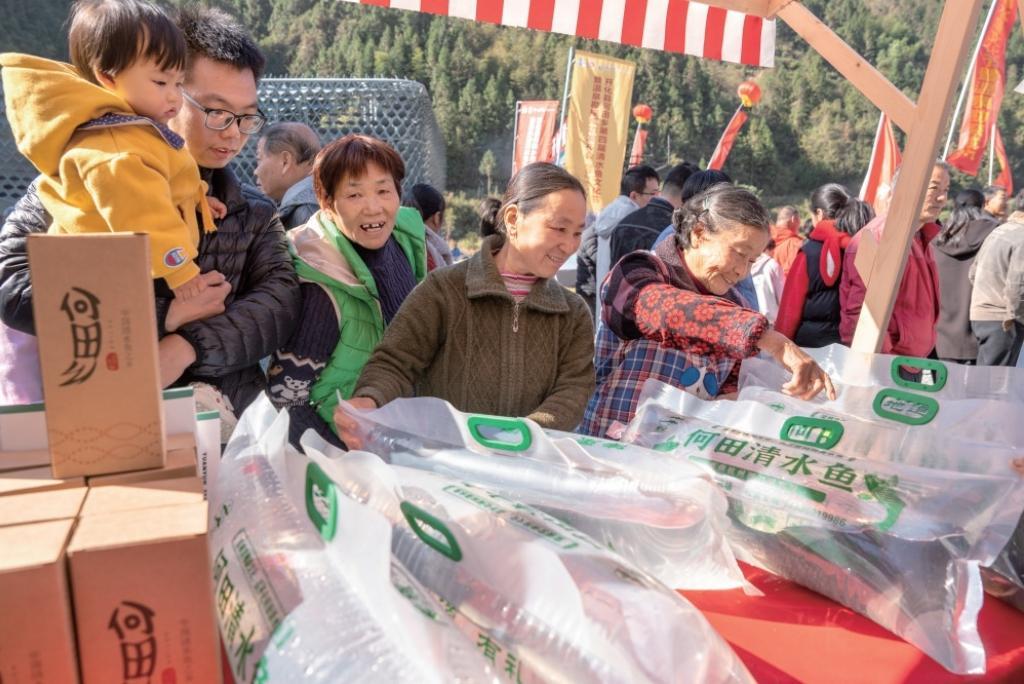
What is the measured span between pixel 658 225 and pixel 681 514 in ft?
9.07

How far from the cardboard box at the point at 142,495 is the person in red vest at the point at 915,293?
2579 mm

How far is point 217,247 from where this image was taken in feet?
4.24

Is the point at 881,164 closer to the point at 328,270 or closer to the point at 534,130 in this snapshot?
the point at 534,130

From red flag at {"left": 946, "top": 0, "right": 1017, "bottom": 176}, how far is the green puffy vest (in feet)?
23.3

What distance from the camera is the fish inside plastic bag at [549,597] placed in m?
0.64

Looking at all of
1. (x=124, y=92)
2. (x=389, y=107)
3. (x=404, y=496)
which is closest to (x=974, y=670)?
(x=404, y=496)

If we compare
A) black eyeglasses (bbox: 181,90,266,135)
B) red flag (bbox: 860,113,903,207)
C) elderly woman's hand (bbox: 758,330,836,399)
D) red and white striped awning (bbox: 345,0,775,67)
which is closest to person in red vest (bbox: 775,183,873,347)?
red and white striped awning (bbox: 345,0,775,67)

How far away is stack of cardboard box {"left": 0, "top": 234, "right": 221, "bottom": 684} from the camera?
57 cm

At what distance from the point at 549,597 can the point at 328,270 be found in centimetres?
98

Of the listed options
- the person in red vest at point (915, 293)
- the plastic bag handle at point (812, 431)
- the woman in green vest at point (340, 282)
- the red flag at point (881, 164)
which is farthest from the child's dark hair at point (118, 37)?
the red flag at point (881, 164)

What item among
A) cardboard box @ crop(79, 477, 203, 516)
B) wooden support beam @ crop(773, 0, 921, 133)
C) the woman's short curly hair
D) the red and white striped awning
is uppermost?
the red and white striped awning

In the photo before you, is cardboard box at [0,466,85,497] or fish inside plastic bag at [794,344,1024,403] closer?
cardboard box at [0,466,85,497]

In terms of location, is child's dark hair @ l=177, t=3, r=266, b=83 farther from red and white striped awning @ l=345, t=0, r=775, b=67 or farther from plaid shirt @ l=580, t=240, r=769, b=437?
red and white striped awning @ l=345, t=0, r=775, b=67

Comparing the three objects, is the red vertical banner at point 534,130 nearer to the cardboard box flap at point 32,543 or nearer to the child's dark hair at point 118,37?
the child's dark hair at point 118,37
